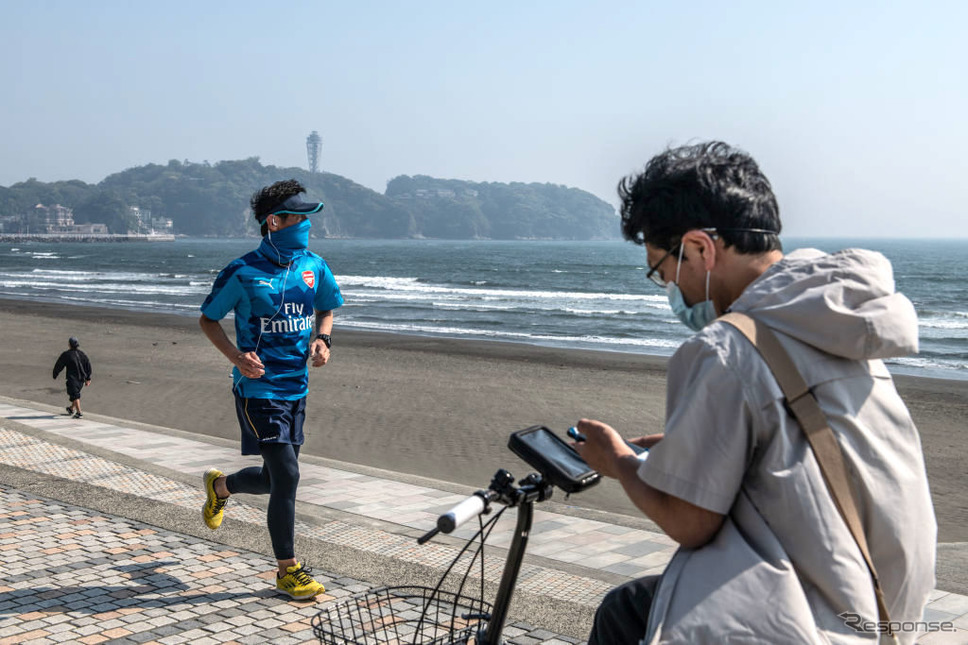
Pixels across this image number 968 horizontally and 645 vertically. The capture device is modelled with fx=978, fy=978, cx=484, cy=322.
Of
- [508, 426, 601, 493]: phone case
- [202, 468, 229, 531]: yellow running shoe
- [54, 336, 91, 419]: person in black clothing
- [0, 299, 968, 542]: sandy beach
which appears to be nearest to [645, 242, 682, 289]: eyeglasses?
[508, 426, 601, 493]: phone case

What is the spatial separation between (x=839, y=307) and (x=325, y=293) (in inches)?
147

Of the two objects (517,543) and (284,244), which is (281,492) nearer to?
(284,244)

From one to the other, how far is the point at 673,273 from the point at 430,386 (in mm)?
14651

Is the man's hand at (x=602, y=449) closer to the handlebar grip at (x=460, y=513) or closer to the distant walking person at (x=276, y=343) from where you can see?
the handlebar grip at (x=460, y=513)

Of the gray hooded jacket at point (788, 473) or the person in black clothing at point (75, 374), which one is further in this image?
the person in black clothing at point (75, 374)

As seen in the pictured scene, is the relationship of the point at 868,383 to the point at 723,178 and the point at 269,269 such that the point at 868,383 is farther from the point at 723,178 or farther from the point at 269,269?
the point at 269,269

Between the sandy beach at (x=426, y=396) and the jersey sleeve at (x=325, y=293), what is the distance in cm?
339

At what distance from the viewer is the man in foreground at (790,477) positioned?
162cm

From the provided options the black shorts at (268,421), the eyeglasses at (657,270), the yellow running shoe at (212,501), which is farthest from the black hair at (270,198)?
the eyeglasses at (657,270)

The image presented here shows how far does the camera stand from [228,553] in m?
5.55

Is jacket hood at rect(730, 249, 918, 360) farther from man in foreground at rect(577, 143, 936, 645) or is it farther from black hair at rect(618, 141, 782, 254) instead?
black hair at rect(618, 141, 782, 254)

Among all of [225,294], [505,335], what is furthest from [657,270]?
[505,335]

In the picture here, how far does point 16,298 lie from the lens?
40625mm

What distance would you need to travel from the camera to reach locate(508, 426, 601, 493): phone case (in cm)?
204
